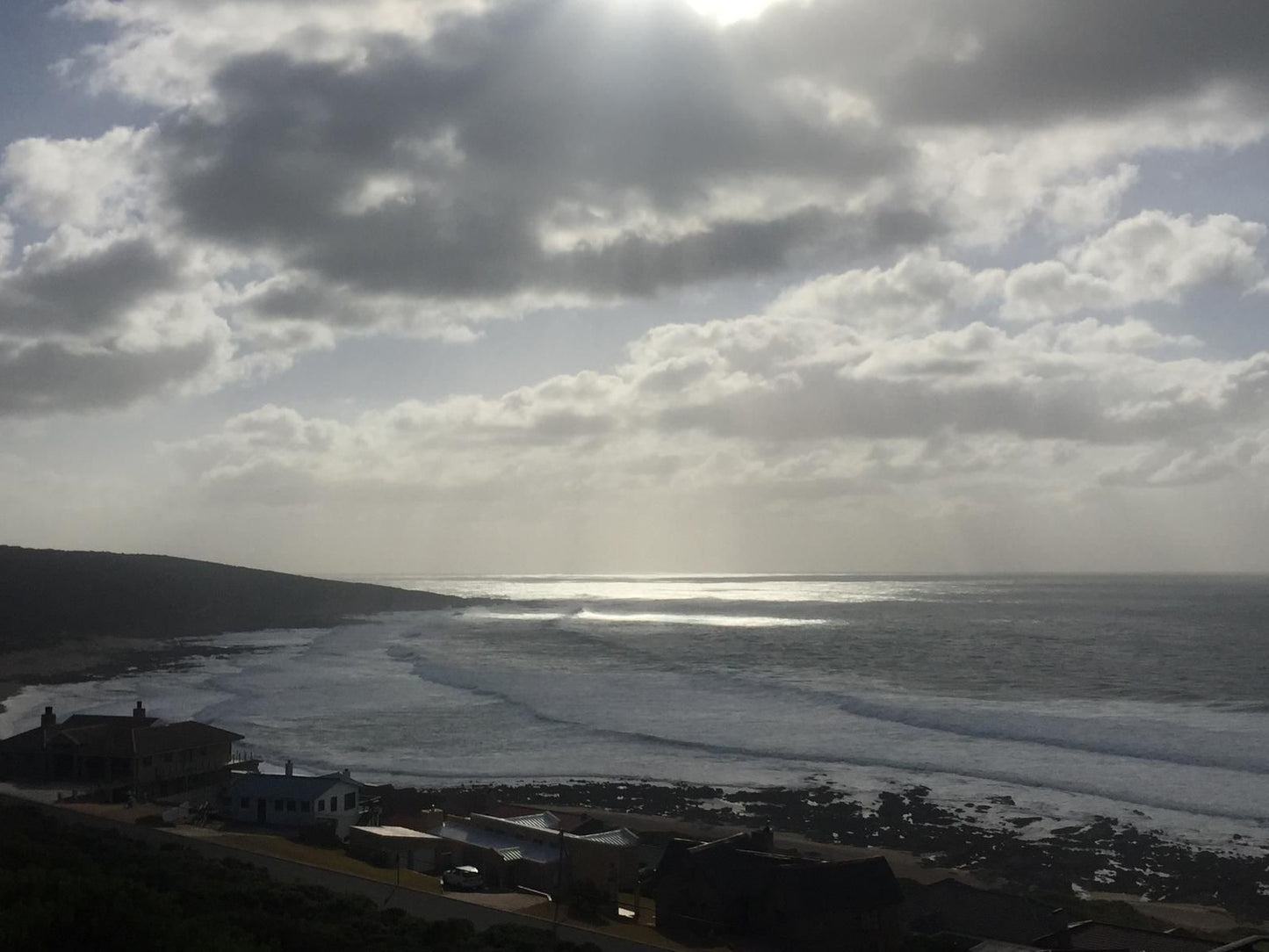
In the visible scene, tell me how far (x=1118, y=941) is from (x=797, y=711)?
4223 cm

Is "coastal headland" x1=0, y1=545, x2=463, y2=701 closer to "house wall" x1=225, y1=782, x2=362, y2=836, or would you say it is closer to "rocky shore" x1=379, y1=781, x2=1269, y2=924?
"house wall" x1=225, y1=782, x2=362, y2=836

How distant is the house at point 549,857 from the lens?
1092 inches

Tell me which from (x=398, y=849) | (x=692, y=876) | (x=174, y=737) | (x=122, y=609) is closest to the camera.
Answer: (x=692, y=876)

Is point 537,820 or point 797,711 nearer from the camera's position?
point 537,820

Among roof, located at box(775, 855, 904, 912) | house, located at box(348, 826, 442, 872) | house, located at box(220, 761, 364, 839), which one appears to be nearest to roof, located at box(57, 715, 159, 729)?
house, located at box(220, 761, 364, 839)

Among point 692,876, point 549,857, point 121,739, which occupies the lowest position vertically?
point 549,857

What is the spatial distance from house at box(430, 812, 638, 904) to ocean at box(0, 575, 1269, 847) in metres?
15.0

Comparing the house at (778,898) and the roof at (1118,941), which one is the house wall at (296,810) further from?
the roof at (1118,941)

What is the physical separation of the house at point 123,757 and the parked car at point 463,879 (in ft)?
50.1

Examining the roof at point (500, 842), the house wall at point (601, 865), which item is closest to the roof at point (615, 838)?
the house wall at point (601, 865)

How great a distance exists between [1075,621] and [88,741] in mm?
122413

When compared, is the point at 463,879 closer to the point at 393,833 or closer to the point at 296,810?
the point at 393,833

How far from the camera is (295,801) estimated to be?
3434 cm

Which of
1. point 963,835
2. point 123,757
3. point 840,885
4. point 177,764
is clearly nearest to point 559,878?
point 840,885
